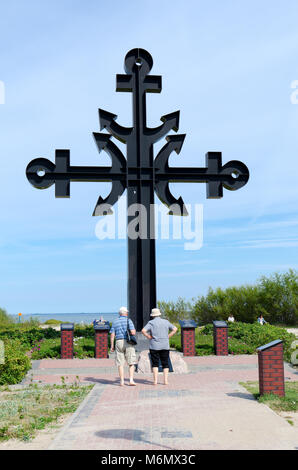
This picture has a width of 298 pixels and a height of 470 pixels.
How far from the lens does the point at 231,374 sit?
1253cm

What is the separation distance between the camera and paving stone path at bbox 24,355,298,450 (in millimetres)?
6266

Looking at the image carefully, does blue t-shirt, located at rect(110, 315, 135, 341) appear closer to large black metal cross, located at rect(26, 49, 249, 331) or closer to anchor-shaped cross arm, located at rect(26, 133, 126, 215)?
large black metal cross, located at rect(26, 49, 249, 331)

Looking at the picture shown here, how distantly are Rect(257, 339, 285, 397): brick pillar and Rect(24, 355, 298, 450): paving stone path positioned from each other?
0.45 meters

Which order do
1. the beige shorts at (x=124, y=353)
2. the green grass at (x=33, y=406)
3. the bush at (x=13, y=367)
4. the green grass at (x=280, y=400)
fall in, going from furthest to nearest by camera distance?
1. the bush at (x=13, y=367)
2. the beige shorts at (x=124, y=353)
3. the green grass at (x=280, y=400)
4. the green grass at (x=33, y=406)

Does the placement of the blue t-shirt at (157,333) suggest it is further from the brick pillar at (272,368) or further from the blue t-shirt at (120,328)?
the brick pillar at (272,368)

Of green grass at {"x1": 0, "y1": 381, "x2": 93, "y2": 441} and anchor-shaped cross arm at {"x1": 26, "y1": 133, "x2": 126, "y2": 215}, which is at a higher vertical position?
→ anchor-shaped cross arm at {"x1": 26, "y1": 133, "x2": 126, "y2": 215}

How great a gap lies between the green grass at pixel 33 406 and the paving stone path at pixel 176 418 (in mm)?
433

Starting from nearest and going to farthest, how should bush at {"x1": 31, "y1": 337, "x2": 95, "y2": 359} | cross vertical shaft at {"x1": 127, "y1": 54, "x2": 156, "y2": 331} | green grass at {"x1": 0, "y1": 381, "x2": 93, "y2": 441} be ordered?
green grass at {"x1": 0, "y1": 381, "x2": 93, "y2": 441}, bush at {"x1": 31, "y1": 337, "x2": 95, "y2": 359}, cross vertical shaft at {"x1": 127, "y1": 54, "x2": 156, "y2": 331}

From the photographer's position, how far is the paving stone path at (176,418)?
627 centimetres

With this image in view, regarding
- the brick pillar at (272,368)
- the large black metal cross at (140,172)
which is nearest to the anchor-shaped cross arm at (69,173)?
the large black metal cross at (140,172)

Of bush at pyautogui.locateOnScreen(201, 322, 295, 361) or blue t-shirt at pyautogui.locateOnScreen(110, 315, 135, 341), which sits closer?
blue t-shirt at pyautogui.locateOnScreen(110, 315, 135, 341)

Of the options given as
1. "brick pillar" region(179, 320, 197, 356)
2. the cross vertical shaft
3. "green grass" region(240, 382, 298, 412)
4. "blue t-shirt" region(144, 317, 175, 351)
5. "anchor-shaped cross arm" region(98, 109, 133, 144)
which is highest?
"anchor-shaped cross arm" region(98, 109, 133, 144)

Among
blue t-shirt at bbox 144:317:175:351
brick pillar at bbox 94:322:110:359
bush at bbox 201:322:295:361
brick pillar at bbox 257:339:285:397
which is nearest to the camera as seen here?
brick pillar at bbox 257:339:285:397

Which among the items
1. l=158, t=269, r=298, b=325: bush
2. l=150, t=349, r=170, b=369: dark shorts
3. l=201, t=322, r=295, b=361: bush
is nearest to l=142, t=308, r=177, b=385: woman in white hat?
l=150, t=349, r=170, b=369: dark shorts
